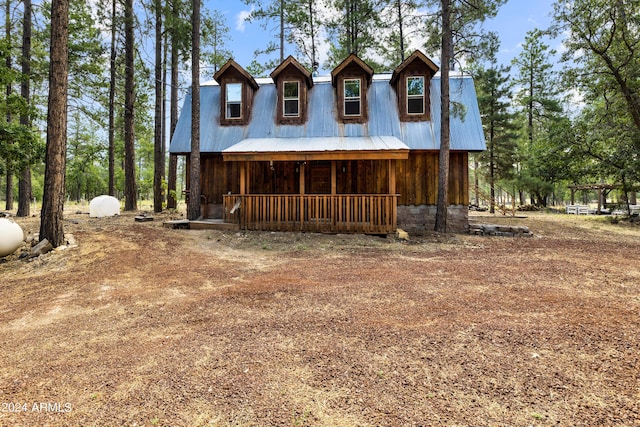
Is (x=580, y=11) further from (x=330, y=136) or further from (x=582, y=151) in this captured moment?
(x=330, y=136)

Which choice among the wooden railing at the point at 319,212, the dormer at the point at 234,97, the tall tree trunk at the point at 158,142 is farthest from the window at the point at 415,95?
the tall tree trunk at the point at 158,142

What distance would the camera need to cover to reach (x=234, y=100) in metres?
13.4

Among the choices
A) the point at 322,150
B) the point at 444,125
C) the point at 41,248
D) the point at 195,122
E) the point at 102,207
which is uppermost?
the point at 195,122

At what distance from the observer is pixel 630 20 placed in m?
14.3

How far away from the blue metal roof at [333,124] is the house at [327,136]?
0.04 m

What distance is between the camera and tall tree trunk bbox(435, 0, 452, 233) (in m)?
10.7

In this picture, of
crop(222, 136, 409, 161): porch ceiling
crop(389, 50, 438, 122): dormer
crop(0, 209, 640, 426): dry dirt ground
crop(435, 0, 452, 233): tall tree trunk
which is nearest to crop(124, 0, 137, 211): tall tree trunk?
crop(222, 136, 409, 161): porch ceiling

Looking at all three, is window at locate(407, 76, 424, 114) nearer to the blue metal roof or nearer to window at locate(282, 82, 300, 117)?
the blue metal roof

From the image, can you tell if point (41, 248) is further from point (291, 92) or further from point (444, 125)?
point (444, 125)

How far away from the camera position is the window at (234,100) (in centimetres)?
1336

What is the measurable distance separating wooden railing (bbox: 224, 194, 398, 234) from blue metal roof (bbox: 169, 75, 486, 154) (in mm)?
2882

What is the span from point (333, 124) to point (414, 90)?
11.9 ft

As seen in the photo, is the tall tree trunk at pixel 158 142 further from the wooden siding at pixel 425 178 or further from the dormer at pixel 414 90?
the dormer at pixel 414 90

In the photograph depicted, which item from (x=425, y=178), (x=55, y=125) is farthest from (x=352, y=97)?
(x=55, y=125)
